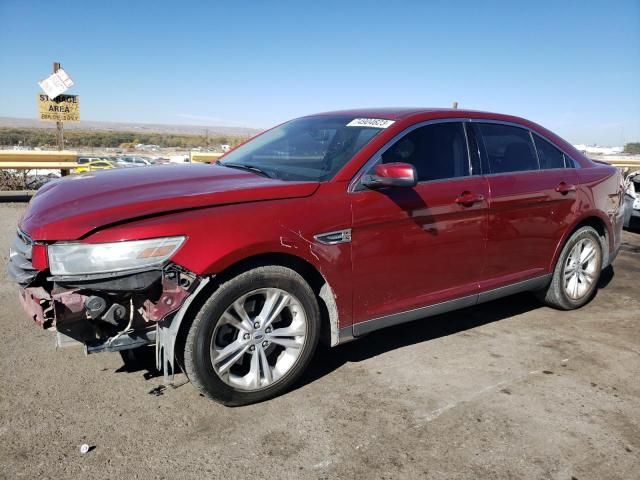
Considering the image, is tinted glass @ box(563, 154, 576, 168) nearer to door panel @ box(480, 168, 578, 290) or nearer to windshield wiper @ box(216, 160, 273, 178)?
door panel @ box(480, 168, 578, 290)

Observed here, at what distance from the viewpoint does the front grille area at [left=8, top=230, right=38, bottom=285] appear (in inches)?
105

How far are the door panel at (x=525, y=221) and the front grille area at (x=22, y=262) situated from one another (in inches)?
118

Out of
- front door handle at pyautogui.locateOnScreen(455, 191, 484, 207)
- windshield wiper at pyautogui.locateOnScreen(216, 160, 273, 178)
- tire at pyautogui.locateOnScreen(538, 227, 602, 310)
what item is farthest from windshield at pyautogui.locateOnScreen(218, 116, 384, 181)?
tire at pyautogui.locateOnScreen(538, 227, 602, 310)

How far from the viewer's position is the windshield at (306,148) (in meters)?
3.36

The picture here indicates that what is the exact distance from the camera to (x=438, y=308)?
3646mm

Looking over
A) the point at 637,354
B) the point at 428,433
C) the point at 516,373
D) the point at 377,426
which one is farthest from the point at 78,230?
the point at 637,354

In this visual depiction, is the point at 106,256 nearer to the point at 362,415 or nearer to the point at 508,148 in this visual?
the point at 362,415

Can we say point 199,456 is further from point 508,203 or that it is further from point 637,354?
point 637,354

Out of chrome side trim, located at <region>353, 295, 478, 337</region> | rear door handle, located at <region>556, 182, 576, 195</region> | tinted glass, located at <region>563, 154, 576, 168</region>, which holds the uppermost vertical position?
tinted glass, located at <region>563, 154, 576, 168</region>

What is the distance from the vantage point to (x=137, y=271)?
8.34ft

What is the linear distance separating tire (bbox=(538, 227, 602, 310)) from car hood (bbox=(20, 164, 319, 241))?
2.67 meters

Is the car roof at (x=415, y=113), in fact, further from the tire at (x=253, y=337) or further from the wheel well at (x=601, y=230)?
the tire at (x=253, y=337)

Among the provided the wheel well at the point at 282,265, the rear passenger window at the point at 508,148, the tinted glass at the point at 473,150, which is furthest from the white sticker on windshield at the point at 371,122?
the wheel well at the point at 282,265

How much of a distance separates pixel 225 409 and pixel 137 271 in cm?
95
